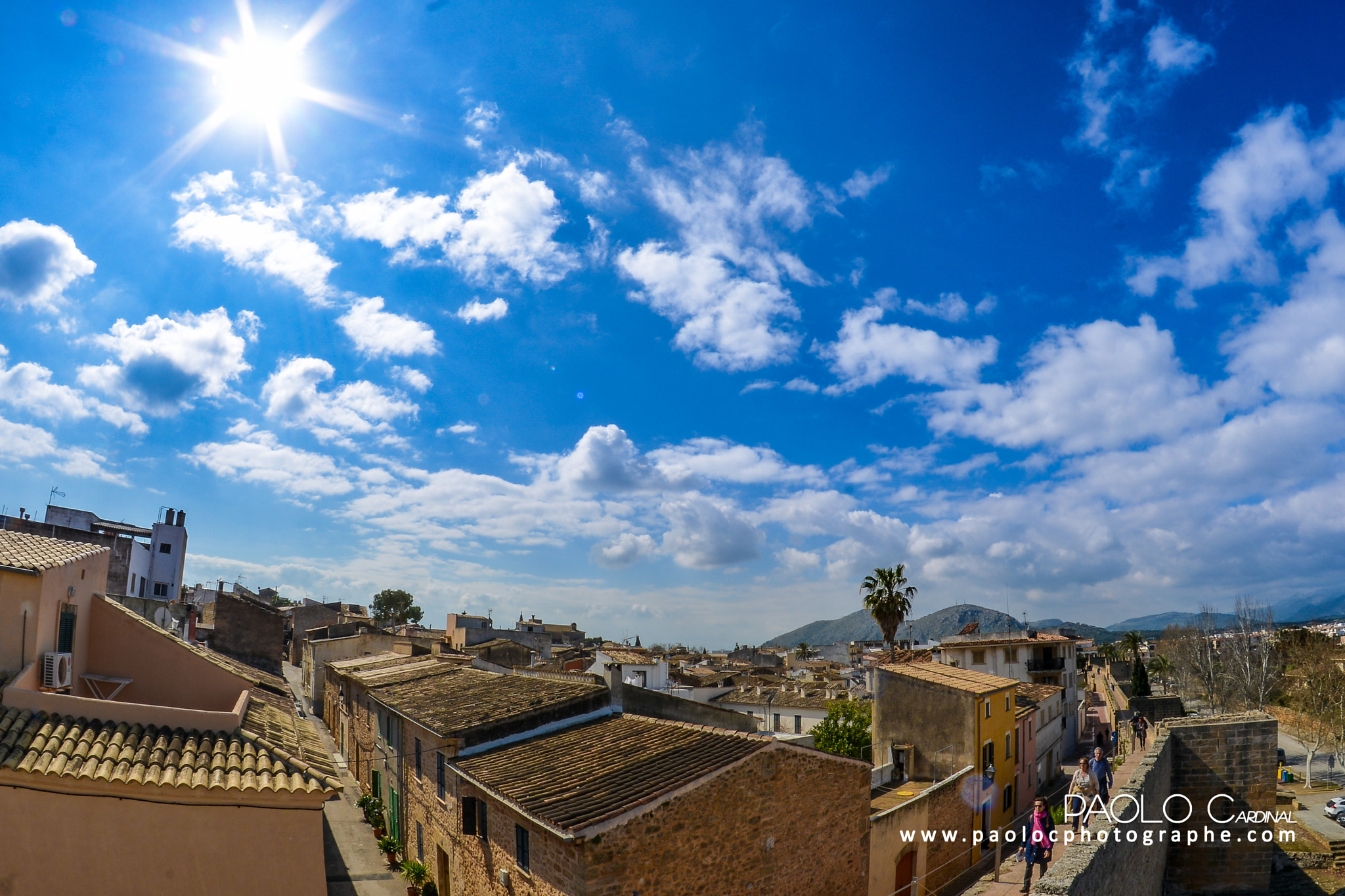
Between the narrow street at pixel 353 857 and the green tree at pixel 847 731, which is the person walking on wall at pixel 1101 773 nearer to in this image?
the green tree at pixel 847 731

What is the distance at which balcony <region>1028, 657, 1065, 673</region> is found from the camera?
164ft

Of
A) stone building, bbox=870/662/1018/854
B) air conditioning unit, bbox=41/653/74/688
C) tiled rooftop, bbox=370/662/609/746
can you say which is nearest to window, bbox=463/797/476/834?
tiled rooftop, bbox=370/662/609/746

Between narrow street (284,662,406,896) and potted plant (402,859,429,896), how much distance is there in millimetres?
377

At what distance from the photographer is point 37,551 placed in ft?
39.7

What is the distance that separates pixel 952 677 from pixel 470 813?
22.9 meters

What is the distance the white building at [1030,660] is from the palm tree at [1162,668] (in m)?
42.5

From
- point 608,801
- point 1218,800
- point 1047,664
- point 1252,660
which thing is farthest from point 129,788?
point 1252,660

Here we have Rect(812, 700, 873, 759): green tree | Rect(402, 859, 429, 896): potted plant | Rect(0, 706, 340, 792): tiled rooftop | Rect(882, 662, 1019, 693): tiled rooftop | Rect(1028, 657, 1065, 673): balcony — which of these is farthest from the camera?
Rect(1028, 657, 1065, 673): balcony

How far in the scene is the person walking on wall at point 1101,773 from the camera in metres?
16.1

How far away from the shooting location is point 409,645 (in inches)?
1577

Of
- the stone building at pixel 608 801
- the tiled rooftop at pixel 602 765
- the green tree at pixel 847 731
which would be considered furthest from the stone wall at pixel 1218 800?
the green tree at pixel 847 731

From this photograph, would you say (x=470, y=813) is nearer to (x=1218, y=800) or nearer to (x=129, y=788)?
(x=129, y=788)

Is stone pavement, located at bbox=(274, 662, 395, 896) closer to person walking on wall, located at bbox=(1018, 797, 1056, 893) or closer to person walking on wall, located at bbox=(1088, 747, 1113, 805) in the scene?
person walking on wall, located at bbox=(1018, 797, 1056, 893)

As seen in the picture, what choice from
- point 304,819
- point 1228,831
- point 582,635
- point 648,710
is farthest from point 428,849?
point 582,635
